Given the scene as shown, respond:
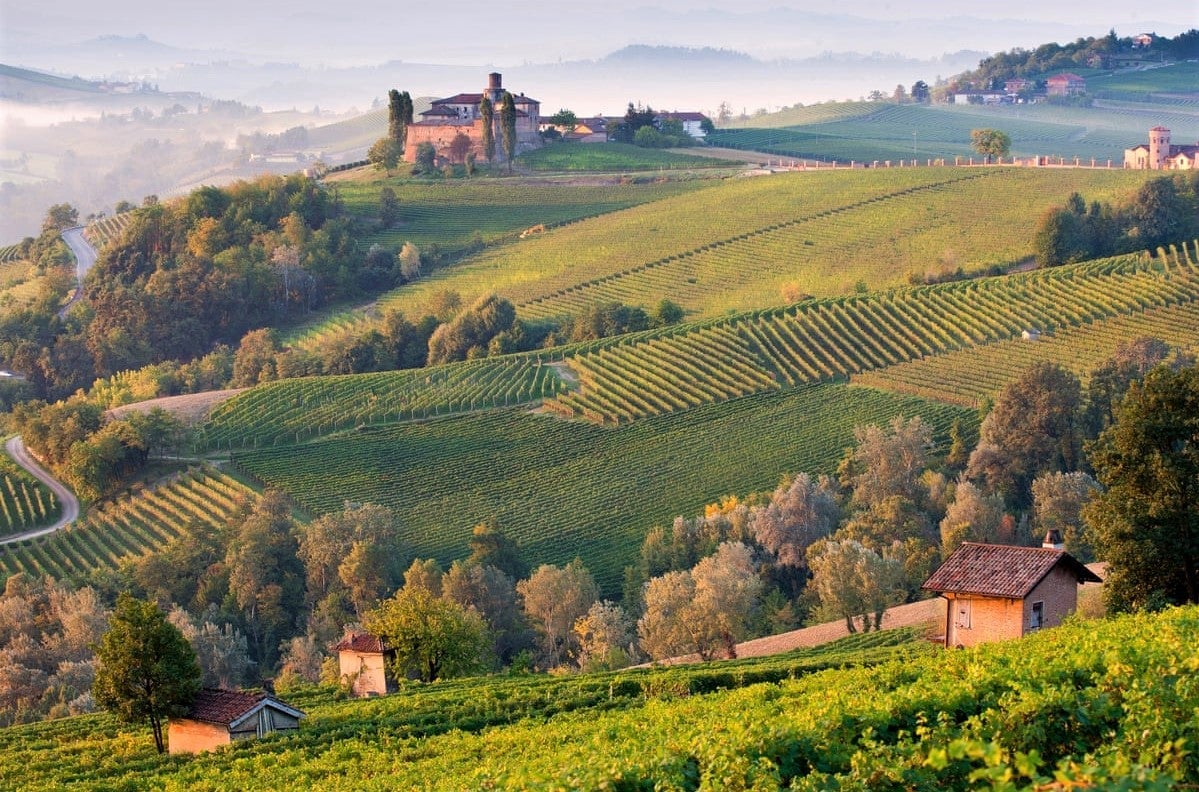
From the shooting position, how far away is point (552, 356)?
2618 inches

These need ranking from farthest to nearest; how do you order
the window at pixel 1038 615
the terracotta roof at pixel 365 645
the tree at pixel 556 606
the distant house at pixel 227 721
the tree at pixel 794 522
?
1. the tree at pixel 794 522
2. the tree at pixel 556 606
3. the terracotta roof at pixel 365 645
4. the window at pixel 1038 615
5. the distant house at pixel 227 721

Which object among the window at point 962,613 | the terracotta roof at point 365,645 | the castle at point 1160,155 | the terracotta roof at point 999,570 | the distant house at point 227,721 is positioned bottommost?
the terracotta roof at point 365,645

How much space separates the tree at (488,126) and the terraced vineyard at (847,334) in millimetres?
41306

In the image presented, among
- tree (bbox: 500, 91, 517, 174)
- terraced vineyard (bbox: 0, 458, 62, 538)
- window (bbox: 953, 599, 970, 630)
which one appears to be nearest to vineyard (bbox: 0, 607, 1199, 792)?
window (bbox: 953, 599, 970, 630)

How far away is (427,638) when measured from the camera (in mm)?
34500

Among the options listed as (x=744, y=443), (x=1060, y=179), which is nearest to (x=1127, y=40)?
(x=1060, y=179)

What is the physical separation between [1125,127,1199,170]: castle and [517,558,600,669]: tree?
58.2m

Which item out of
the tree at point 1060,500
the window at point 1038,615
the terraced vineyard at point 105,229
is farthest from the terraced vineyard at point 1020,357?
the terraced vineyard at point 105,229

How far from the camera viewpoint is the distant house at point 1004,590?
90.0 ft

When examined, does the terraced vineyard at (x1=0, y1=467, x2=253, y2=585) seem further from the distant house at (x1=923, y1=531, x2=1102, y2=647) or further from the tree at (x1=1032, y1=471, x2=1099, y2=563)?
the distant house at (x1=923, y1=531, x2=1102, y2=647)

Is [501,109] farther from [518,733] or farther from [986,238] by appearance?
[518,733]

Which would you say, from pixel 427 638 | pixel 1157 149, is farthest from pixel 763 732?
pixel 1157 149

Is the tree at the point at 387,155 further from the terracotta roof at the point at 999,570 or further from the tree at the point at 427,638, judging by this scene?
the terracotta roof at the point at 999,570

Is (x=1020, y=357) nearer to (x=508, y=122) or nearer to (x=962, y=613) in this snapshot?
(x=962, y=613)
